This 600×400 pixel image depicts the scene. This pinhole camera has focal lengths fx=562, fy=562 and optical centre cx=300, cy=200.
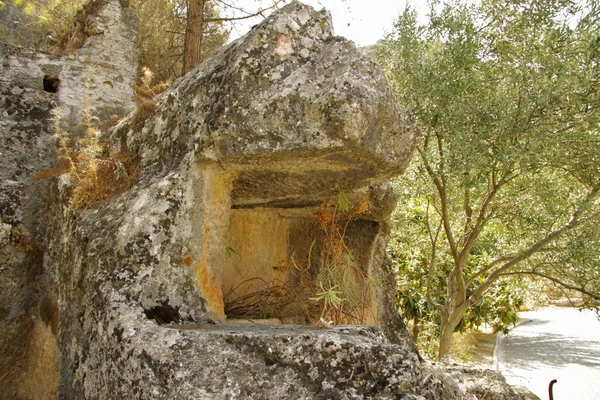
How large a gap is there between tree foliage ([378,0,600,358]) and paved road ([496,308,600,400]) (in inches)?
67.6

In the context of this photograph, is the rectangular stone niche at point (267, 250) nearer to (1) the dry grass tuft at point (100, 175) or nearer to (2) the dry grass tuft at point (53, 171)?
(1) the dry grass tuft at point (100, 175)

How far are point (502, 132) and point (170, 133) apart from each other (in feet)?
11.2

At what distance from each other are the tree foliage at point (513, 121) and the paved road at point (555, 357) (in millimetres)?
1718

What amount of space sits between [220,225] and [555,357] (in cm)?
1076

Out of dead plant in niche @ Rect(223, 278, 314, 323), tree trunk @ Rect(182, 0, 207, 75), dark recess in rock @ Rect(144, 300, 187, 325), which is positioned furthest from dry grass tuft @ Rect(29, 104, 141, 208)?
tree trunk @ Rect(182, 0, 207, 75)

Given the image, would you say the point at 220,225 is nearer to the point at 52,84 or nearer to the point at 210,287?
the point at 210,287

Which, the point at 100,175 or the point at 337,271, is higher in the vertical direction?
the point at 100,175

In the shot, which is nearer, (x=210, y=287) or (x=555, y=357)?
(x=210, y=287)

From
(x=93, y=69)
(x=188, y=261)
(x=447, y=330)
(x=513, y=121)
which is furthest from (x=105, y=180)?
(x=447, y=330)

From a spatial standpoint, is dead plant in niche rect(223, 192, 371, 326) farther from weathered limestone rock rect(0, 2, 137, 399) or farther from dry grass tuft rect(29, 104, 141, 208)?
weathered limestone rock rect(0, 2, 137, 399)

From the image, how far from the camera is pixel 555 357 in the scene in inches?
475

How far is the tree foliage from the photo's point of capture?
215 inches

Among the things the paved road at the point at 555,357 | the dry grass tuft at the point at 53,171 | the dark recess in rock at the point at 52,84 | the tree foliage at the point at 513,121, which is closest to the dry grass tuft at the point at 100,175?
the dry grass tuft at the point at 53,171

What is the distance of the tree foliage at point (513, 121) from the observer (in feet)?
18.0
